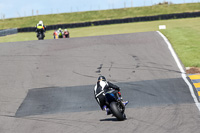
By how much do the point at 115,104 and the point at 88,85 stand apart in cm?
582

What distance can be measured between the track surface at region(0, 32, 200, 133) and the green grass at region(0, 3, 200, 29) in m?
37.2

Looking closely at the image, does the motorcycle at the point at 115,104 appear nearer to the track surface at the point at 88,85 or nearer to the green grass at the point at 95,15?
the track surface at the point at 88,85

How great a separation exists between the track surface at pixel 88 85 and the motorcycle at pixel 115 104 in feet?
0.78

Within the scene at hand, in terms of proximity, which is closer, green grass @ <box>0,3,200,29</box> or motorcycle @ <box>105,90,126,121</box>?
motorcycle @ <box>105,90,126,121</box>

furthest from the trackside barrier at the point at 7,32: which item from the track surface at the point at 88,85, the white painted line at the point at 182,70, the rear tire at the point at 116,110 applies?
the rear tire at the point at 116,110

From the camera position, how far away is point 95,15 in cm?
6525

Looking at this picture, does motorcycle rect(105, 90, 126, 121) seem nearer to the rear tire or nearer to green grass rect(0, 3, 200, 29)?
the rear tire

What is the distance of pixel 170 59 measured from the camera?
64.6 ft

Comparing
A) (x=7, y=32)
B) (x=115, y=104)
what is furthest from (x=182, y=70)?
(x=7, y=32)

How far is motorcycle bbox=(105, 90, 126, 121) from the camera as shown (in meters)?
10.9

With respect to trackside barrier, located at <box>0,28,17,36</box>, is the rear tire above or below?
above

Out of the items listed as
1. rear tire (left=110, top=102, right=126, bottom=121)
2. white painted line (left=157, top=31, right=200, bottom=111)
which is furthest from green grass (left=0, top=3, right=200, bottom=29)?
rear tire (left=110, top=102, right=126, bottom=121)

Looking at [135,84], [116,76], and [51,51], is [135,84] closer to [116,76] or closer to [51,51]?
[116,76]

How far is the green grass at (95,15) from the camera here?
62.6 m
